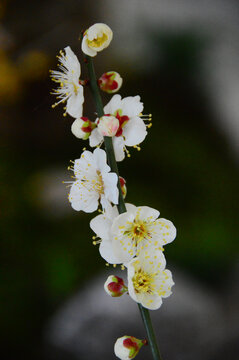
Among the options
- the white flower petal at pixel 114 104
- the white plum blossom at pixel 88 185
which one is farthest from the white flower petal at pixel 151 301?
the white flower petal at pixel 114 104

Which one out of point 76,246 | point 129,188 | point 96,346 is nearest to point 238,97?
point 129,188

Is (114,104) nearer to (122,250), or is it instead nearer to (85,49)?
(85,49)

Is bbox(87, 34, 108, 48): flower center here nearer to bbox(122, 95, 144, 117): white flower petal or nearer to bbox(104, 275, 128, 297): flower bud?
bbox(122, 95, 144, 117): white flower petal

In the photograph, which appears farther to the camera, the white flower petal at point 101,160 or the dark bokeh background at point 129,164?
the dark bokeh background at point 129,164

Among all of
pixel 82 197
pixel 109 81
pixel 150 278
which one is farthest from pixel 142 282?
pixel 109 81

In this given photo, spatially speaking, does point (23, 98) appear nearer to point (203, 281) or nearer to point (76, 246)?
point (76, 246)

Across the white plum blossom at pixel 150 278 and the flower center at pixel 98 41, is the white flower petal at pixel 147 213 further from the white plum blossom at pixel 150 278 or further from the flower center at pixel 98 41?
the flower center at pixel 98 41
